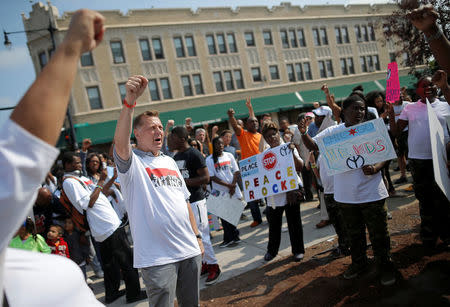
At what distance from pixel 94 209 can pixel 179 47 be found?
22816 millimetres

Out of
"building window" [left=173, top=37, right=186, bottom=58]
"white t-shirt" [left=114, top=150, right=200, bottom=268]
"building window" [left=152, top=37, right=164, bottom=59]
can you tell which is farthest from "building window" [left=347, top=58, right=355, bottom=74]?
"white t-shirt" [left=114, top=150, right=200, bottom=268]

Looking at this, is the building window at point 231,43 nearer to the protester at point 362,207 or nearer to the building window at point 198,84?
the building window at point 198,84

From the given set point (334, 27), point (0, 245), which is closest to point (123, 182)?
point (0, 245)

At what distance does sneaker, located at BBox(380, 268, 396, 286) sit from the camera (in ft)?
11.2

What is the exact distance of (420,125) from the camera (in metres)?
4.36

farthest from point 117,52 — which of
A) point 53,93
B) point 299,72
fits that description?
point 53,93

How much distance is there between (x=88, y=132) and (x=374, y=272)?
69.6 ft

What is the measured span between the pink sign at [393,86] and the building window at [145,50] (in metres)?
22.0

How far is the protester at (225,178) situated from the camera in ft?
19.9

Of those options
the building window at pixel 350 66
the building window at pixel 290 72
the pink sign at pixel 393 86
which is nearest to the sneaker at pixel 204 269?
the pink sign at pixel 393 86

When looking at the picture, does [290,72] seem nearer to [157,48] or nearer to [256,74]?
[256,74]

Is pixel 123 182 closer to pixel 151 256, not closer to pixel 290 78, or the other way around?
pixel 151 256

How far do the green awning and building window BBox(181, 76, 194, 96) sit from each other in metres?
1.46

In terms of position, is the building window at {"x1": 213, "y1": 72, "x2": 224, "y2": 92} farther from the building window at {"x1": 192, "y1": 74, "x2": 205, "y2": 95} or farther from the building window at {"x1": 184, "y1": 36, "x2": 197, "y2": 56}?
the building window at {"x1": 184, "y1": 36, "x2": 197, "y2": 56}
